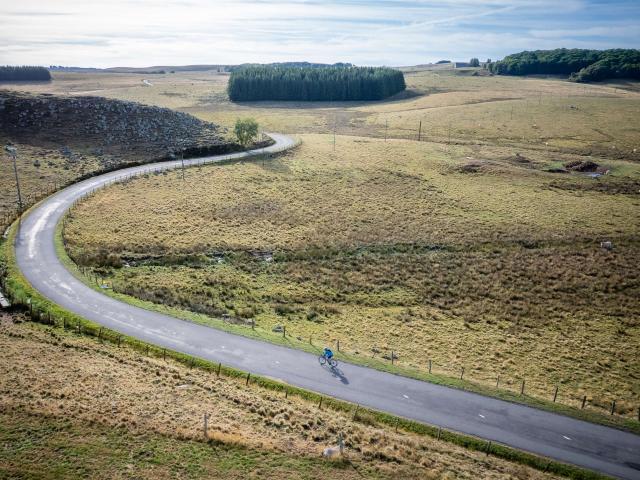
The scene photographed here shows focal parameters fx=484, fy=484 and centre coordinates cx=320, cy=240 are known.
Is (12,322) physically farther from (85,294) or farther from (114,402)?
(114,402)

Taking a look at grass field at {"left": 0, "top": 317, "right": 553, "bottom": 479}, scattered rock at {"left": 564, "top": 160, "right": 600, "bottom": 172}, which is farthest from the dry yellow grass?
grass field at {"left": 0, "top": 317, "right": 553, "bottom": 479}

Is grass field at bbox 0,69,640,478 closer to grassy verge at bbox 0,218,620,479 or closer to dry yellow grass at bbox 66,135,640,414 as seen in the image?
dry yellow grass at bbox 66,135,640,414

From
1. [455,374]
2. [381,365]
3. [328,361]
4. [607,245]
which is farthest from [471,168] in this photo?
[328,361]

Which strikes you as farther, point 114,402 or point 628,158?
point 628,158

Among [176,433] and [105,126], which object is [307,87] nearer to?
[105,126]

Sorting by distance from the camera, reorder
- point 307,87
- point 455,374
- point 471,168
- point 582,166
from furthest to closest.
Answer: point 307,87
point 471,168
point 582,166
point 455,374

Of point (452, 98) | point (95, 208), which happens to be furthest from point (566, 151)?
point (95, 208)
